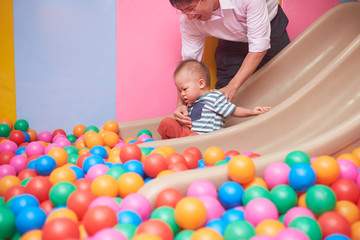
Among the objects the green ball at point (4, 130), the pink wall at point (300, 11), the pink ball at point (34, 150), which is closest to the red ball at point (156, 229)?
the pink ball at point (34, 150)

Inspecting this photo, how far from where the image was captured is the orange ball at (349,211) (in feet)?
2.89

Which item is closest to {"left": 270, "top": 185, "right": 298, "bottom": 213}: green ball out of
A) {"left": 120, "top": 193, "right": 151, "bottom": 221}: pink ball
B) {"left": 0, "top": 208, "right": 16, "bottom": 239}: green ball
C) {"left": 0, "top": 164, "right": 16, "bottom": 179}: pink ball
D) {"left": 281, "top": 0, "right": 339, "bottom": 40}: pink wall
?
{"left": 120, "top": 193, "right": 151, "bottom": 221}: pink ball

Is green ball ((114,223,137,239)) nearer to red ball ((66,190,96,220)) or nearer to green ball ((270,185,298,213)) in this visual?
red ball ((66,190,96,220))

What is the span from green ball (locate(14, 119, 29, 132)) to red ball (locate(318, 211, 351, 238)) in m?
1.73

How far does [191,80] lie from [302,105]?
57 cm

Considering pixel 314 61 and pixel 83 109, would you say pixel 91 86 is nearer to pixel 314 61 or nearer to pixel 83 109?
pixel 83 109

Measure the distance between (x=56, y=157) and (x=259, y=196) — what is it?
32.6 inches

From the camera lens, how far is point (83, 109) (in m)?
2.11

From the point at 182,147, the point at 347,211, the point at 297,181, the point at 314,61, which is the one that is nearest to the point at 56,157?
the point at 182,147

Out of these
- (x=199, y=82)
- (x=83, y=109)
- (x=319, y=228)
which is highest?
(x=199, y=82)

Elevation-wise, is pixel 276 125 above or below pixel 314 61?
below

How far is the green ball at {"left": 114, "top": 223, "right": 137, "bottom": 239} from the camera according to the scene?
73 centimetres

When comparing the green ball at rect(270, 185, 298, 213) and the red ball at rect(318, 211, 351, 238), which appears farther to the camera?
the green ball at rect(270, 185, 298, 213)

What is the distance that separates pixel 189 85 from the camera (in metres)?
1.71
